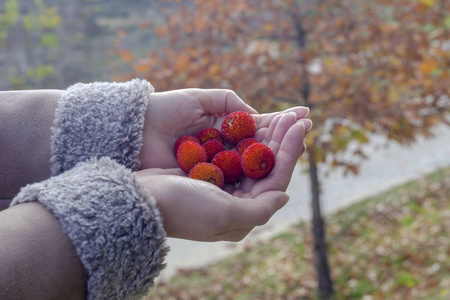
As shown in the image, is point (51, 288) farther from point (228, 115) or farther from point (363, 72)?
point (363, 72)

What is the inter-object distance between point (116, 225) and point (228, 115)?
63 cm

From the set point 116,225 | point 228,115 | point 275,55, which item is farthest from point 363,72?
point 116,225

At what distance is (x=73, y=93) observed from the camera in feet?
4.27

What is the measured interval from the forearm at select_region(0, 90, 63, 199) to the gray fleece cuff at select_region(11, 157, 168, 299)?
0.25 metres

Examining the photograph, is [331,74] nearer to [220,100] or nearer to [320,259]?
[320,259]

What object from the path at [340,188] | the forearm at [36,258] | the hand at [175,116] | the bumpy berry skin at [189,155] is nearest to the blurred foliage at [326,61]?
the hand at [175,116]

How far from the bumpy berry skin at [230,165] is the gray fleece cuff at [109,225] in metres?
0.36

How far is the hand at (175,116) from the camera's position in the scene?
4.64 ft

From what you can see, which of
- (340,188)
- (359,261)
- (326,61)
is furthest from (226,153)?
(340,188)

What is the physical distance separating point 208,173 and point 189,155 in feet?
0.33

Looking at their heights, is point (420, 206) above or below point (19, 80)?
below

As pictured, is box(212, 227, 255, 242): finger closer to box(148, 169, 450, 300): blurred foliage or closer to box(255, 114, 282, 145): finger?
box(255, 114, 282, 145): finger

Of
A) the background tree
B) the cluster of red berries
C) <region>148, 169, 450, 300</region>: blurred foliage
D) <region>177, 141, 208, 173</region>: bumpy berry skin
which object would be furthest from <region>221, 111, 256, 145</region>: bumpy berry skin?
<region>148, 169, 450, 300</region>: blurred foliage

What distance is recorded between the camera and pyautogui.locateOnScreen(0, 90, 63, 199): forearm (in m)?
1.23
